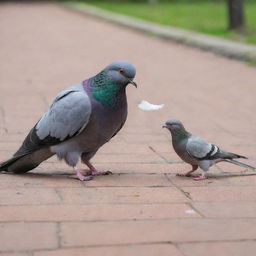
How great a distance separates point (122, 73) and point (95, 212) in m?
0.99

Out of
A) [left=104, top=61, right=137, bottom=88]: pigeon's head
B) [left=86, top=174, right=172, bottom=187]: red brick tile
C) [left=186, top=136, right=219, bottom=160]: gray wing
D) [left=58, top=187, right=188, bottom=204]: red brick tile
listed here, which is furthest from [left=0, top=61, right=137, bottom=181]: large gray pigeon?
[left=186, top=136, right=219, bottom=160]: gray wing

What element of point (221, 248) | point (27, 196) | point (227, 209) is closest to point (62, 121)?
point (27, 196)

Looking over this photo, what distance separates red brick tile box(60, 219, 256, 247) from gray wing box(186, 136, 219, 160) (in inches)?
36.0

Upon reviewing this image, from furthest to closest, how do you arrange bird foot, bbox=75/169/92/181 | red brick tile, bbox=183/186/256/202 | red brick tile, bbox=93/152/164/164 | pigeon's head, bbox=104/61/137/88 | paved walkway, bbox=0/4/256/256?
red brick tile, bbox=93/152/164/164 → bird foot, bbox=75/169/92/181 → pigeon's head, bbox=104/61/137/88 → red brick tile, bbox=183/186/256/202 → paved walkway, bbox=0/4/256/256

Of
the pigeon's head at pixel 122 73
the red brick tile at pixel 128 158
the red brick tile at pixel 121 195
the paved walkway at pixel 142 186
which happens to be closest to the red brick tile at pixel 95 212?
the paved walkway at pixel 142 186

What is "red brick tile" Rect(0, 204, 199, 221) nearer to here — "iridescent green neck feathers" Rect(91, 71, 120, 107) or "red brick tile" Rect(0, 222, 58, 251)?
"red brick tile" Rect(0, 222, 58, 251)

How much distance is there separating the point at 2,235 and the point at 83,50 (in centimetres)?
1119

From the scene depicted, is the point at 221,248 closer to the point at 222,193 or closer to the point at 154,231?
the point at 154,231

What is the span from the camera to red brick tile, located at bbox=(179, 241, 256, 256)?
121 inches

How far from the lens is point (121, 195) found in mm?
4027

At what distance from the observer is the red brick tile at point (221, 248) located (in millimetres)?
3067

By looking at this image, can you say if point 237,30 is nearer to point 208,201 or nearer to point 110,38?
point 110,38

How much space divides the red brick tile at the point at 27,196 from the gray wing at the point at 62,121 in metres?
0.41

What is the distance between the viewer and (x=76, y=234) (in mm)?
3275
